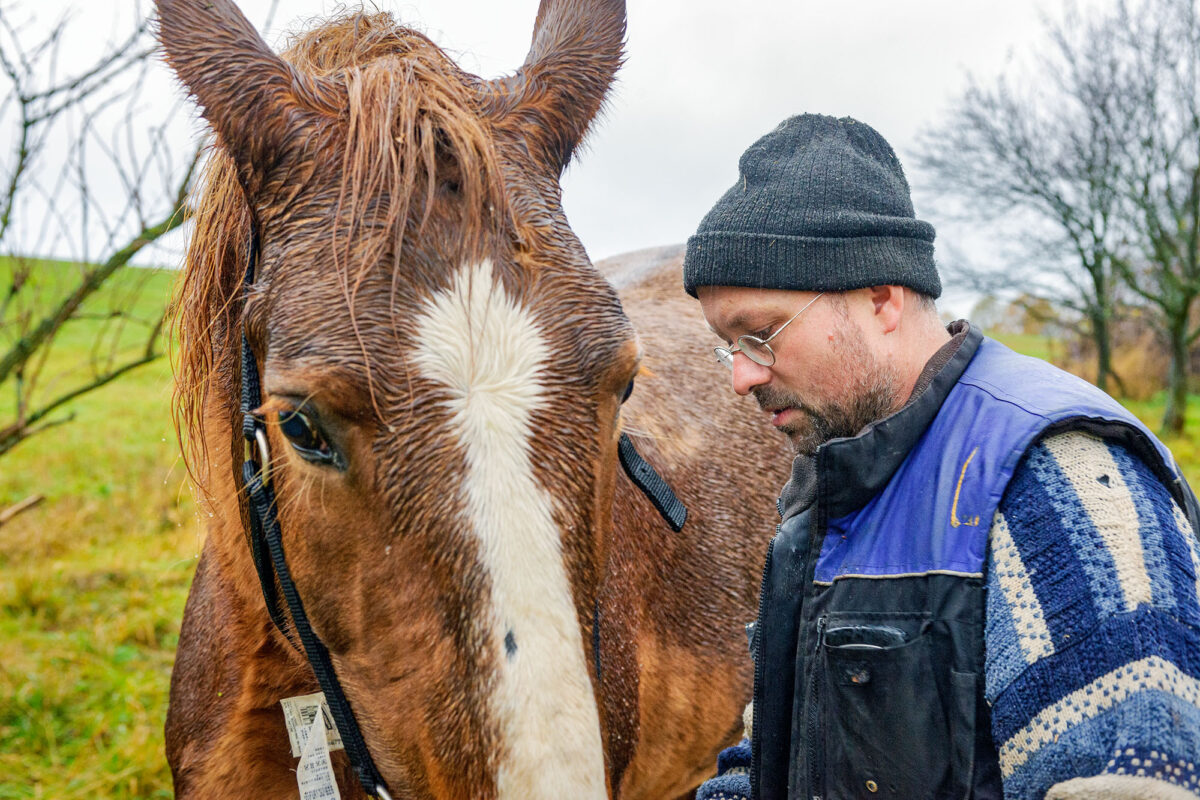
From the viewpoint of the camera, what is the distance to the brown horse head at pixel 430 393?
137 cm

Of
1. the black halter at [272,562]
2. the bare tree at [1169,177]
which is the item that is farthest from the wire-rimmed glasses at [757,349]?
the bare tree at [1169,177]

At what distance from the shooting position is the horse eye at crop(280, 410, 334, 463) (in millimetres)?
1510

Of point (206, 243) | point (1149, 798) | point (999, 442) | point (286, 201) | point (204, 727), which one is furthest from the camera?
point (204, 727)

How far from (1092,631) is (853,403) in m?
0.67

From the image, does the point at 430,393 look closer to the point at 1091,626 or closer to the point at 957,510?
the point at 957,510

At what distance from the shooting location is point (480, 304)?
4.86ft

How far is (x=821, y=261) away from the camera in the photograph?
5.51ft

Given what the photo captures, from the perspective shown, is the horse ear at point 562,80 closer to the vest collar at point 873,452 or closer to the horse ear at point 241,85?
the horse ear at point 241,85

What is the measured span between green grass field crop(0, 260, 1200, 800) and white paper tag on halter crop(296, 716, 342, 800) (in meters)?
0.77

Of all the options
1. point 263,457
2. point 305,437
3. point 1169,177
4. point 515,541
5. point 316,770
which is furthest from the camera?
point 1169,177

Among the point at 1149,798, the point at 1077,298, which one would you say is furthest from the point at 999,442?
the point at 1077,298

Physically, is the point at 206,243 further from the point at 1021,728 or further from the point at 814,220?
the point at 1021,728

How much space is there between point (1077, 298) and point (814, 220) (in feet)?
64.0

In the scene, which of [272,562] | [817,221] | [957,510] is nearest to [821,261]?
[817,221]
